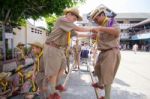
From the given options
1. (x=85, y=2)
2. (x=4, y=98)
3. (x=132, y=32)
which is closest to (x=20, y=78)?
(x=4, y=98)

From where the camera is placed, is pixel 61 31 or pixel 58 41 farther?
pixel 58 41

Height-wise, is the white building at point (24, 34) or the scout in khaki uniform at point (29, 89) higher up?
the white building at point (24, 34)

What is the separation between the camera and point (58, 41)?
5.55m

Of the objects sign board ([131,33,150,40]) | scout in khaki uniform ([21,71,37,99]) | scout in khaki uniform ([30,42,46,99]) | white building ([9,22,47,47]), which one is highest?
sign board ([131,33,150,40])

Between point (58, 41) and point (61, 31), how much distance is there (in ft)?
0.70

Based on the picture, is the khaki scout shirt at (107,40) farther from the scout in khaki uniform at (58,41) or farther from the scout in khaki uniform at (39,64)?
the scout in khaki uniform at (39,64)

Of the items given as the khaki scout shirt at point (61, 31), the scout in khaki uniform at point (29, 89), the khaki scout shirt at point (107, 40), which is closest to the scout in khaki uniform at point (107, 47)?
the khaki scout shirt at point (107, 40)

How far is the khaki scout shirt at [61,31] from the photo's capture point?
539cm

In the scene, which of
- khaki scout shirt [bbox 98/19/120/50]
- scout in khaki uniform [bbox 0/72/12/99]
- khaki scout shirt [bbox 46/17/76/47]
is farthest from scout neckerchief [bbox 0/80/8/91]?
khaki scout shirt [bbox 98/19/120/50]

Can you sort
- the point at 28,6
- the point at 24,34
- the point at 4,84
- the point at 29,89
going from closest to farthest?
the point at 29,89, the point at 4,84, the point at 28,6, the point at 24,34

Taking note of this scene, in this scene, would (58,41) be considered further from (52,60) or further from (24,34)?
(24,34)

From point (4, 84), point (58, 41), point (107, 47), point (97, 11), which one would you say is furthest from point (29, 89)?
point (97, 11)

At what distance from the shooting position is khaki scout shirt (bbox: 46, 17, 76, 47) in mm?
5395

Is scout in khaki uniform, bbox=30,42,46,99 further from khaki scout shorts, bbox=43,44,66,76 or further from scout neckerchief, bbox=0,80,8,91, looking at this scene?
scout neckerchief, bbox=0,80,8,91
